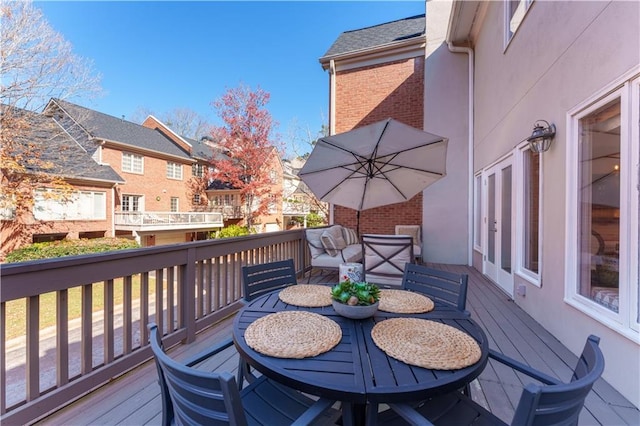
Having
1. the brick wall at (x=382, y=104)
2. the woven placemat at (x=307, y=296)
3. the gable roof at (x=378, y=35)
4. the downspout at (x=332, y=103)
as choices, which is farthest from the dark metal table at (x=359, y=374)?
the gable roof at (x=378, y=35)

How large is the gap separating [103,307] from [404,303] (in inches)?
102

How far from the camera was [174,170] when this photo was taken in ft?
58.6

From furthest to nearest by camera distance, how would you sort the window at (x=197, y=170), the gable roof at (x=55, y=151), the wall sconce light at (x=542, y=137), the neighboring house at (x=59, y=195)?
the window at (x=197, y=170)
the neighboring house at (x=59, y=195)
the gable roof at (x=55, y=151)
the wall sconce light at (x=542, y=137)

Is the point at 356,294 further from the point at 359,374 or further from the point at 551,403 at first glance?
the point at 551,403

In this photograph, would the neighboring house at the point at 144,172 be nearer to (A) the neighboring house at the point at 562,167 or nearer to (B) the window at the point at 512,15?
(A) the neighboring house at the point at 562,167

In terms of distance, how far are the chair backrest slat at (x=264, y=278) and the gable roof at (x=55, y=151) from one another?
37.2 feet

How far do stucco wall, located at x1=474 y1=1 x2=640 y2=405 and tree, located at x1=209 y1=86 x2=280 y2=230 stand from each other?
13099 millimetres

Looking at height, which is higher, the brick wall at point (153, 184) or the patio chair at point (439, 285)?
the brick wall at point (153, 184)

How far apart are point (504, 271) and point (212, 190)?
A: 1808 cm

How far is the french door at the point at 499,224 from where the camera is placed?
4.53 meters

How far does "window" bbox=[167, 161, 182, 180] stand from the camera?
1752cm

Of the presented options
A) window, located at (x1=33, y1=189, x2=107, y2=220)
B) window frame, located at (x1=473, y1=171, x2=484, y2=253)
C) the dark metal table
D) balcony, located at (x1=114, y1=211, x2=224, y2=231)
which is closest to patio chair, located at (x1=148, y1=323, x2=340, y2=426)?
the dark metal table

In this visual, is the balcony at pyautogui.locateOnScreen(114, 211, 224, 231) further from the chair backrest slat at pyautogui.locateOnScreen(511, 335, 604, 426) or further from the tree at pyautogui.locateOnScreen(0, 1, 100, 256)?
the chair backrest slat at pyautogui.locateOnScreen(511, 335, 604, 426)

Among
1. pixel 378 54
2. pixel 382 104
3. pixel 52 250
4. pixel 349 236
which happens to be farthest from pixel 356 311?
pixel 52 250
